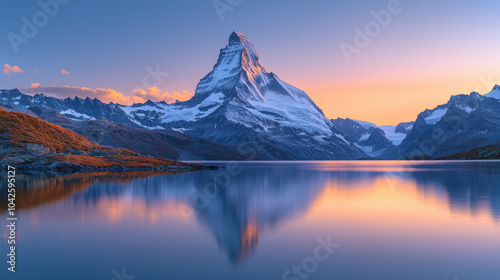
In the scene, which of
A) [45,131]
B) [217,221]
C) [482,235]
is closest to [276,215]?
[217,221]

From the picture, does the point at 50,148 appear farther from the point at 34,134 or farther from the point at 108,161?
the point at 108,161

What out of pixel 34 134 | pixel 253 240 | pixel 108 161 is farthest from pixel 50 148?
pixel 253 240

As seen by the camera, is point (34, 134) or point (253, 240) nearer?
point (253, 240)

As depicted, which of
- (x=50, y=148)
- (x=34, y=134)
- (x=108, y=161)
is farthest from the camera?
(x=34, y=134)

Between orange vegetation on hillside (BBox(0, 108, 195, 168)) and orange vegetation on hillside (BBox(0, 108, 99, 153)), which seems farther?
orange vegetation on hillside (BBox(0, 108, 99, 153))

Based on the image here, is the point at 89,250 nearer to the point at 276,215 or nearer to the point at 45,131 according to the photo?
the point at 276,215

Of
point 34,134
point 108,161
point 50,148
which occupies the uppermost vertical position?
point 34,134

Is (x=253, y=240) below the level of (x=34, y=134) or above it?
below

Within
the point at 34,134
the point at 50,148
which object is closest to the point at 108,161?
the point at 50,148

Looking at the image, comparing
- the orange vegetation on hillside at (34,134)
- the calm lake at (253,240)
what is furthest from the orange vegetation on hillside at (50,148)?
the calm lake at (253,240)

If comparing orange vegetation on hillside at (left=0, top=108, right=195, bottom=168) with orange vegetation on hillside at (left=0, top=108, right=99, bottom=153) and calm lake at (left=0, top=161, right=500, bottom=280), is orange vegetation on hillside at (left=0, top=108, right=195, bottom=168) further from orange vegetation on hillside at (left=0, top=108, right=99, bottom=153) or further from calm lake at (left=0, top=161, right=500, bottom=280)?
calm lake at (left=0, top=161, right=500, bottom=280)

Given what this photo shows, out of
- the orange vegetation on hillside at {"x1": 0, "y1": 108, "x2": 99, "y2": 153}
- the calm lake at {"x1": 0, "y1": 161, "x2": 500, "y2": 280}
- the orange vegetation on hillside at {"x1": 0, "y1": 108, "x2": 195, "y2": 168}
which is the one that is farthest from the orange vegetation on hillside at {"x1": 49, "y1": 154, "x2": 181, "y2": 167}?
the calm lake at {"x1": 0, "y1": 161, "x2": 500, "y2": 280}

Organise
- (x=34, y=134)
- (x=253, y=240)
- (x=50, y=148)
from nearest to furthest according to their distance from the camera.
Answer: (x=253, y=240) → (x=50, y=148) → (x=34, y=134)

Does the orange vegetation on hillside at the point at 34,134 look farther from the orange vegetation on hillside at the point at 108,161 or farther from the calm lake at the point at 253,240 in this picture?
the calm lake at the point at 253,240
